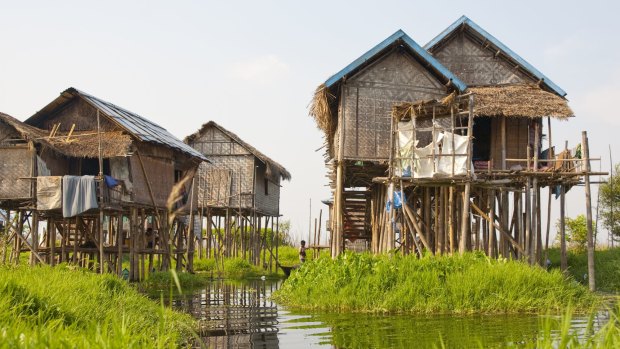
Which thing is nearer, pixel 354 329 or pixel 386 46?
pixel 354 329

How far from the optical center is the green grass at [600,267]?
18.1 meters

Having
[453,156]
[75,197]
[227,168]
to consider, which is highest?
[227,168]

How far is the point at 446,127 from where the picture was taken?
17.0 m

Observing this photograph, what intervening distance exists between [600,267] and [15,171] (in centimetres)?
1628

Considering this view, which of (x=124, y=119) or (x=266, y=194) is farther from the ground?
(x=124, y=119)

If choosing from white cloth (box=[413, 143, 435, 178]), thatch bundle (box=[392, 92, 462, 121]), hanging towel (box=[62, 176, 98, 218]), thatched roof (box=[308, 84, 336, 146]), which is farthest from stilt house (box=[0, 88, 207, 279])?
white cloth (box=[413, 143, 435, 178])

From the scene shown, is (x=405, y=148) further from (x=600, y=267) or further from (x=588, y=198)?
(x=600, y=267)

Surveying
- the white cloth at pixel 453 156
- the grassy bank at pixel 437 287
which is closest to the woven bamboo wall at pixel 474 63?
the white cloth at pixel 453 156

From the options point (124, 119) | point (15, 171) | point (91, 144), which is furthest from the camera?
point (124, 119)

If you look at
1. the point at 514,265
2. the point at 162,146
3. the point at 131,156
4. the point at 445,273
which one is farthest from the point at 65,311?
the point at 162,146

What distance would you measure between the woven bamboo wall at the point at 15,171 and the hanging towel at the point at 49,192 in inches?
17.6

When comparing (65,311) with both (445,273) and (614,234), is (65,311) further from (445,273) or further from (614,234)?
(614,234)

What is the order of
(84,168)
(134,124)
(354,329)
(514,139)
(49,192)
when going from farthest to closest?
(84,168) → (134,124) → (514,139) → (49,192) → (354,329)

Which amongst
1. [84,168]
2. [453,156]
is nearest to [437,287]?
[453,156]
